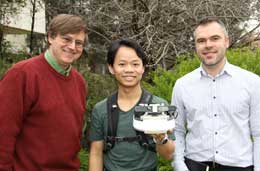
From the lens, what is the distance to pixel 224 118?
124 inches

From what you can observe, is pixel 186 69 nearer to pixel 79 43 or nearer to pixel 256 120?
pixel 256 120

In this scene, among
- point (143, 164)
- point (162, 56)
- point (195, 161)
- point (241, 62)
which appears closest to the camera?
point (143, 164)

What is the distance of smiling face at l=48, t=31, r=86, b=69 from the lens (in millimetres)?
3045

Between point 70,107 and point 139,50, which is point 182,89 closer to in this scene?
point 139,50

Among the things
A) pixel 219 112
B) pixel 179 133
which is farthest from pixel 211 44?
pixel 179 133

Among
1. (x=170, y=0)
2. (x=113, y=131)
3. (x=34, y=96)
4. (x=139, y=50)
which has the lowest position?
(x=113, y=131)

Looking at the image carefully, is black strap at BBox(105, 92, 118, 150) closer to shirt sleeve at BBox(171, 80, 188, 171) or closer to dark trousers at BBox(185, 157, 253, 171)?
shirt sleeve at BBox(171, 80, 188, 171)

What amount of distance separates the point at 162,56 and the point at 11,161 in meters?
5.34

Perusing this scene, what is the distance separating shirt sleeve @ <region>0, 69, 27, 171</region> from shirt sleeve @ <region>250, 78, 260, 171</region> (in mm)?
1651

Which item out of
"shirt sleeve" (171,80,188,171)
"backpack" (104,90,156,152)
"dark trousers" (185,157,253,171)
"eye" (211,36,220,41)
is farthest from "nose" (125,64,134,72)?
"dark trousers" (185,157,253,171)

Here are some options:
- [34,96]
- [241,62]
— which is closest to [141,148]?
[34,96]

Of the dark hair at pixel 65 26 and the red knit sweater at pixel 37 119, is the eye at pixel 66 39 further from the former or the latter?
the red knit sweater at pixel 37 119

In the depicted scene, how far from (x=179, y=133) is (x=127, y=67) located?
76 cm

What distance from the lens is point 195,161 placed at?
326cm
